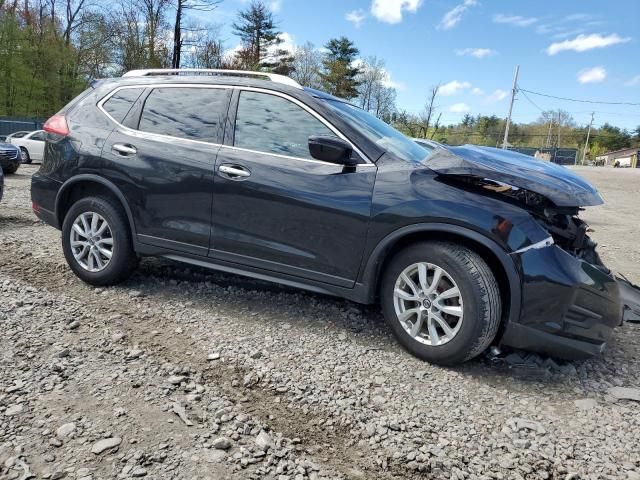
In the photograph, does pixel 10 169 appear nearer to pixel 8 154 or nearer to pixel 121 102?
pixel 8 154

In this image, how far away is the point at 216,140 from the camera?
3576 mm

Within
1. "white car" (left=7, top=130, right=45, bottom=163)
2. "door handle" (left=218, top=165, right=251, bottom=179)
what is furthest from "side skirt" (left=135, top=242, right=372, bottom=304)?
"white car" (left=7, top=130, right=45, bottom=163)

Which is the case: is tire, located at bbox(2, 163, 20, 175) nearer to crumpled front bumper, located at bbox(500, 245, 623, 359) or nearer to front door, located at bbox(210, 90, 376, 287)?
front door, located at bbox(210, 90, 376, 287)

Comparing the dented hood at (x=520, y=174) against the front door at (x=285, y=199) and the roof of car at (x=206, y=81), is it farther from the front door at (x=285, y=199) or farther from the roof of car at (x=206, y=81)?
the roof of car at (x=206, y=81)

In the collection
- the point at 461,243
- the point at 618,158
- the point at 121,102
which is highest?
the point at 618,158

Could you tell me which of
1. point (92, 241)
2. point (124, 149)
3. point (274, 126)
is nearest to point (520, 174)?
point (274, 126)

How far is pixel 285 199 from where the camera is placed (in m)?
3.28

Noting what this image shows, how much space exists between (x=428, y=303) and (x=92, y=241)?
2.84 metres

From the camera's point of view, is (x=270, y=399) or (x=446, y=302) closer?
(x=270, y=399)

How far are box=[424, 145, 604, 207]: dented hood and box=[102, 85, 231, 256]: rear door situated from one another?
1671mm

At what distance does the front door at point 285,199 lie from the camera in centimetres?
315

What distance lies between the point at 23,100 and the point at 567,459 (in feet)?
154

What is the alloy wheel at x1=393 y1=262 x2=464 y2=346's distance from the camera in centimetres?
290

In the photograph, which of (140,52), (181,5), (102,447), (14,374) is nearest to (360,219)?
(102,447)
